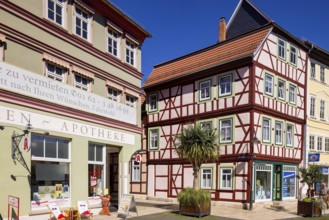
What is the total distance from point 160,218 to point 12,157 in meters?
7.42

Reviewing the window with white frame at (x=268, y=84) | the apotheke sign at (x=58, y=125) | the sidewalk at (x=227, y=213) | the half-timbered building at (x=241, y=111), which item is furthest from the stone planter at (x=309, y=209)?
the apotheke sign at (x=58, y=125)

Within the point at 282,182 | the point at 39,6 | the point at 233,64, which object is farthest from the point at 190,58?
the point at 39,6

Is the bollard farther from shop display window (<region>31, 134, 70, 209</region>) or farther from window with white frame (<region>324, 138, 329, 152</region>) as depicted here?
window with white frame (<region>324, 138, 329, 152</region>)

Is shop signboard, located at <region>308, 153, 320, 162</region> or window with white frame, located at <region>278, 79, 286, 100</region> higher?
window with white frame, located at <region>278, 79, 286, 100</region>

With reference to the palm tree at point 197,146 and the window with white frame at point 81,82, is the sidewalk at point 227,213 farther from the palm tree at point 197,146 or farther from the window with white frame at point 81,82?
the window with white frame at point 81,82

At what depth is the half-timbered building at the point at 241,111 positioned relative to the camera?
852 inches

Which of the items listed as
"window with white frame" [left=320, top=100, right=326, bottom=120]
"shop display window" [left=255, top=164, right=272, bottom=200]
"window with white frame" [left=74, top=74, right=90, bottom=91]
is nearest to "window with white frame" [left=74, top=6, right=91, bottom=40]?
"window with white frame" [left=74, top=74, right=90, bottom=91]

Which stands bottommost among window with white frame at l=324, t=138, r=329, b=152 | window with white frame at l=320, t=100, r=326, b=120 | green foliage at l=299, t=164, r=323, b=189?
green foliage at l=299, t=164, r=323, b=189

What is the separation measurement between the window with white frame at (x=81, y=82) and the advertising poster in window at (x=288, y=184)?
14.7 m

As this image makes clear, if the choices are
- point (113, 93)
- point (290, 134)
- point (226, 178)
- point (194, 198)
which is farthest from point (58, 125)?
point (290, 134)

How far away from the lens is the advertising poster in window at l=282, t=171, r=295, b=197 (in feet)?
77.9

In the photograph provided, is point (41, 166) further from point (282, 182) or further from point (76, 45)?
point (282, 182)

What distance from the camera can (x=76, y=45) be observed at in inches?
573

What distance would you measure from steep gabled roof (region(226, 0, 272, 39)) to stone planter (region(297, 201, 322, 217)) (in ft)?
41.6
